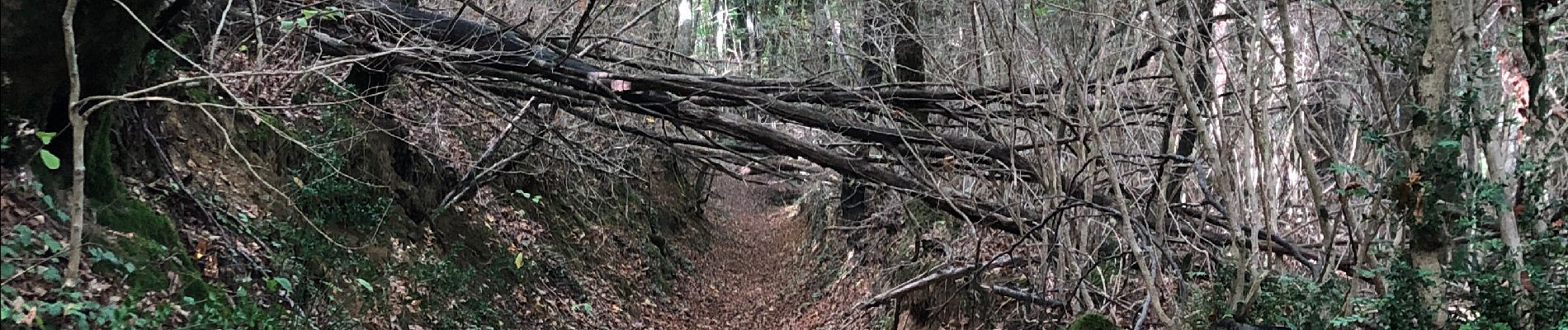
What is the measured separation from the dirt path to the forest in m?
0.15

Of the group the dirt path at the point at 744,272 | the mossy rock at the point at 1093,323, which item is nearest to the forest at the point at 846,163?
the mossy rock at the point at 1093,323

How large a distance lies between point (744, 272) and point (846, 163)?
8186 millimetres

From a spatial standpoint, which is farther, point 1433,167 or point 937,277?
point 937,277

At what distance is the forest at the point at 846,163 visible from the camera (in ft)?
10.4

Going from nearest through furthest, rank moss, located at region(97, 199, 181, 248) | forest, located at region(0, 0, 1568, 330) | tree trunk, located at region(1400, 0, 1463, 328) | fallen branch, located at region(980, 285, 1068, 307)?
tree trunk, located at region(1400, 0, 1463, 328)
forest, located at region(0, 0, 1568, 330)
moss, located at region(97, 199, 181, 248)
fallen branch, located at region(980, 285, 1068, 307)

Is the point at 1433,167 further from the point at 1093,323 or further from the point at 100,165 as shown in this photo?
the point at 100,165

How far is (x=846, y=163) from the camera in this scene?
277 inches

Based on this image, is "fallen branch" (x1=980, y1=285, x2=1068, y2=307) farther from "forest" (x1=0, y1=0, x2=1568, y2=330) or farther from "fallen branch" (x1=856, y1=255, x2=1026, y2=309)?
"fallen branch" (x1=856, y1=255, x2=1026, y2=309)

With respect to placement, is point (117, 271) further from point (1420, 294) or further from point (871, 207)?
point (871, 207)

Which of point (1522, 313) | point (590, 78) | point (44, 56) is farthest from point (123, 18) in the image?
point (1522, 313)

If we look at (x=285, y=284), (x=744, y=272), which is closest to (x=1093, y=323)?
(x=285, y=284)

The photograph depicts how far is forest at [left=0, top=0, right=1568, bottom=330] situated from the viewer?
3178mm

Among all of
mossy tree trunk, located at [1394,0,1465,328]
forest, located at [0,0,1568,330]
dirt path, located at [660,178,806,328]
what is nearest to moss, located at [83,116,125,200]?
forest, located at [0,0,1568,330]

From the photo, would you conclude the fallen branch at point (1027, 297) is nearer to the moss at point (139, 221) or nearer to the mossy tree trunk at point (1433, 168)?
the mossy tree trunk at point (1433, 168)
